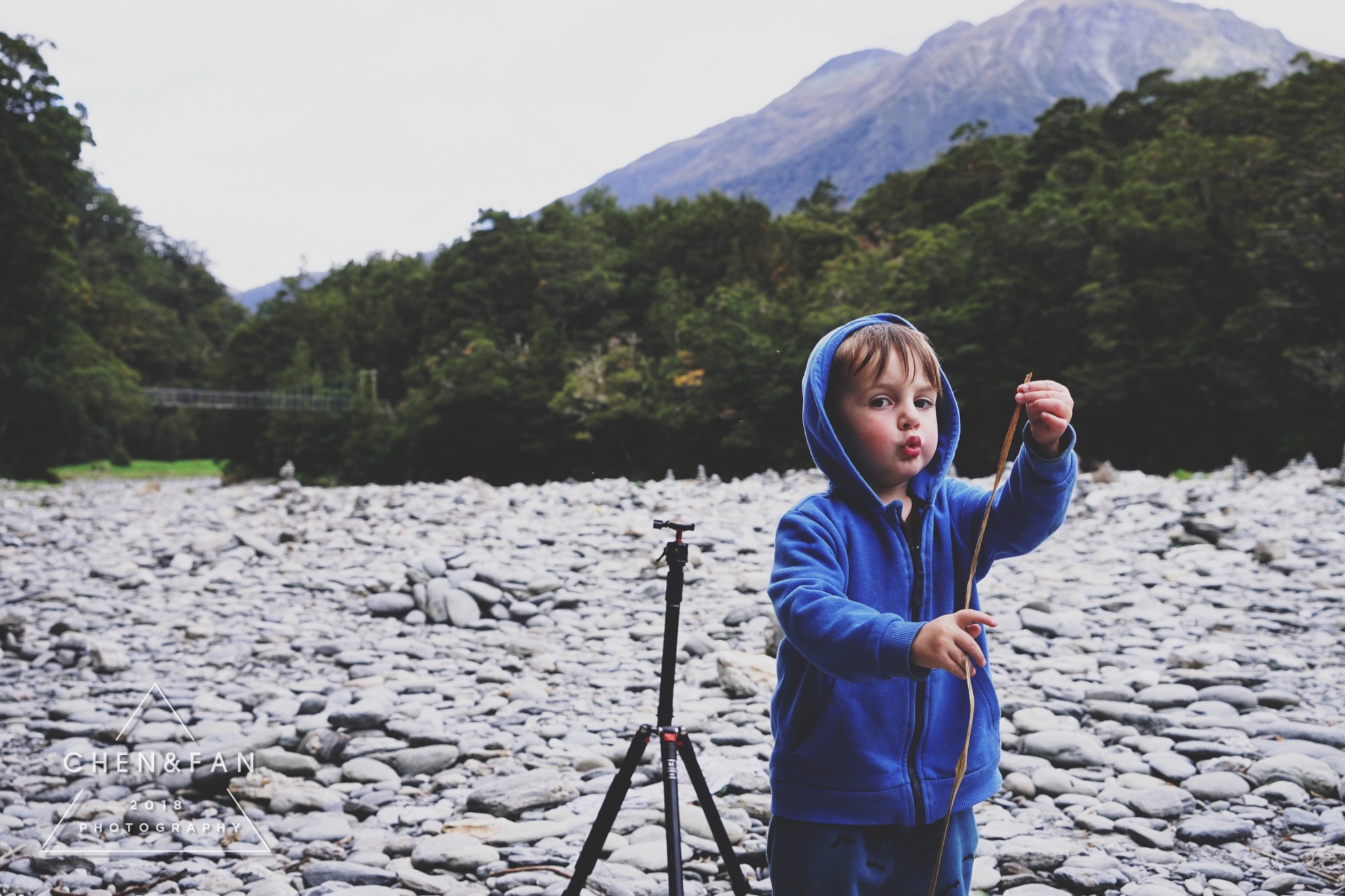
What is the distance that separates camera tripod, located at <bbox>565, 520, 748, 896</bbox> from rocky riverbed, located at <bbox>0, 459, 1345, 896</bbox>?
0.65 m

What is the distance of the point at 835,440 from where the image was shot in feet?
4.64

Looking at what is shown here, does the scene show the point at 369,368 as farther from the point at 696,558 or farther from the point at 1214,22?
the point at 1214,22

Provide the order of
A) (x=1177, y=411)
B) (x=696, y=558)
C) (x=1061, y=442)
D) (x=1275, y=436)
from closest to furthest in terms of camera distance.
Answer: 1. (x=1061, y=442)
2. (x=696, y=558)
3. (x=1275, y=436)
4. (x=1177, y=411)

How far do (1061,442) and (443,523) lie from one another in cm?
816

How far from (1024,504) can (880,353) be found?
371mm

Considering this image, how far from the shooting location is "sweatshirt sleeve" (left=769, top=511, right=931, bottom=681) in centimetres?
114

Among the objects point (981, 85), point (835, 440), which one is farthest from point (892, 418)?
point (981, 85)

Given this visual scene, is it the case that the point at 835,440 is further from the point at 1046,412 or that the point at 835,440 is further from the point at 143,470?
the point at 143,470

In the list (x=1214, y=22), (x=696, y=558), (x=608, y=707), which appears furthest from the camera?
(x=1214, y=22)

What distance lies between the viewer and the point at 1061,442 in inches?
55.3

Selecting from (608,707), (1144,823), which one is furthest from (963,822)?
(608,707)

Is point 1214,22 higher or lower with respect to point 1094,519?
higher

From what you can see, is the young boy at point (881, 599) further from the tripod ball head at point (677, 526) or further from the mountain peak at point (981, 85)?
the mountain peak at point (981, 85)

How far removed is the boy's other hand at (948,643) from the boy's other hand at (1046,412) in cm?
40
